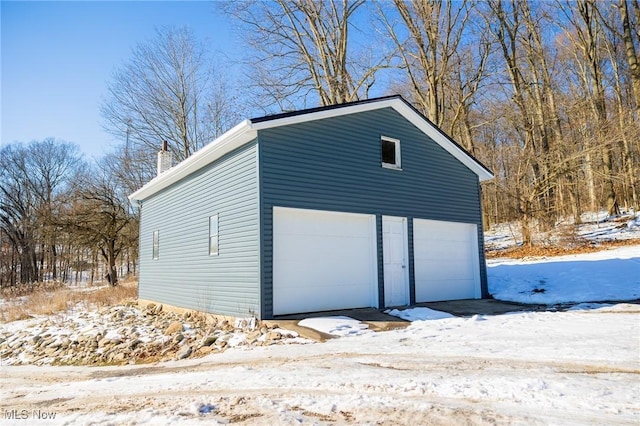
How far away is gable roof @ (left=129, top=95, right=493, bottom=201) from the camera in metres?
7.60

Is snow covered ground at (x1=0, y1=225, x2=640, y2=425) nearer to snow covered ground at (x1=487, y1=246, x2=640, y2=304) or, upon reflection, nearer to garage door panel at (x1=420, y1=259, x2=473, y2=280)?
garage door panel at (x1=420, y1=259, x2=473, y2=280)

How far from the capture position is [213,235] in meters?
8.99

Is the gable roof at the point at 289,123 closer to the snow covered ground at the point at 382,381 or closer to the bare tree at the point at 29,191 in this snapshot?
the snow covered ground at the point at 382,381

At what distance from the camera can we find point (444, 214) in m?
10.9

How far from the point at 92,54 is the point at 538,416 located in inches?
422

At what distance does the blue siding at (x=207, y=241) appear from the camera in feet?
25.0

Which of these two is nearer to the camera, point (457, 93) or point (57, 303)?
point (57, 303)

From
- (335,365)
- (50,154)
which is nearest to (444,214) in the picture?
(335,365)

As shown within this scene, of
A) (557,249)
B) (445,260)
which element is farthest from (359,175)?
(557,249)

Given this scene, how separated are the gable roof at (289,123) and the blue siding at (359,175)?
0.47 feet

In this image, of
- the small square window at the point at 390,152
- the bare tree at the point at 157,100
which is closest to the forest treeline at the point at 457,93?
the bare tree at the point at 157,100

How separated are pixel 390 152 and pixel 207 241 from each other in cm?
493

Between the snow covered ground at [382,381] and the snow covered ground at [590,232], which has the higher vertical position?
the snow covered ground at [590,232]

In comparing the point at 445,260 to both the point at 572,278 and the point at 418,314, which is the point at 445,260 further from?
the point at 572,278
